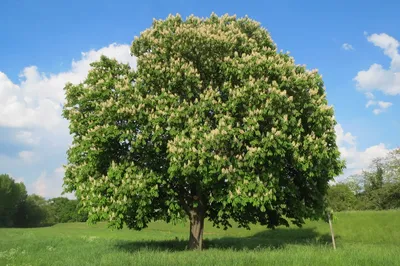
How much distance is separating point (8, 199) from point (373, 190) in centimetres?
10472

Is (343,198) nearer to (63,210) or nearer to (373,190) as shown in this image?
(373,190)

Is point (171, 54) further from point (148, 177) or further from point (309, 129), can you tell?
point (309, 129)

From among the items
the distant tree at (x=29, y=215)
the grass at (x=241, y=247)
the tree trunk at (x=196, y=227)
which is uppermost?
the distant tree at (x=29, y=215)

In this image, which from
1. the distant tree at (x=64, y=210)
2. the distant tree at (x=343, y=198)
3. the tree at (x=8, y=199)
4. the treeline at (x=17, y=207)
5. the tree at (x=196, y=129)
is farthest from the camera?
the distant tree at (x=64, y=210)

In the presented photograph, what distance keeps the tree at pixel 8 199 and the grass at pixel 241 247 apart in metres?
72.3

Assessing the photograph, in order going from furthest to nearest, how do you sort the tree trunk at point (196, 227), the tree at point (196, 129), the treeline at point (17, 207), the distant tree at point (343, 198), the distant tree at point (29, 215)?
the distant tree at point (29, 215)
the treeline at point (17, 207)
the distant tree at point (343, 198)
the tree trunk at point (196, 227)
the tree at point (196, 129)

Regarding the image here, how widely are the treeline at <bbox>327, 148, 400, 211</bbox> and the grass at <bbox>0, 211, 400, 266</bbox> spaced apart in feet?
102

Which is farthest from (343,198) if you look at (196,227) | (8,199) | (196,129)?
(8,199)

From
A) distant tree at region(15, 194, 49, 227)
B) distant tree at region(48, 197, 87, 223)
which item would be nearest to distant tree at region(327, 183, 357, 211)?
distant tree at region(15, 194, 49, 227)

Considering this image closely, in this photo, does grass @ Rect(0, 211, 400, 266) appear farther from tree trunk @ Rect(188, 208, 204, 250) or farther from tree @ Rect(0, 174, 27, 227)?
tree @ Rect(0, 174, 27, 227)

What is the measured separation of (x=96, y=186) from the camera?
19984 mm

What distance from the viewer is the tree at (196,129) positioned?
18.1 m

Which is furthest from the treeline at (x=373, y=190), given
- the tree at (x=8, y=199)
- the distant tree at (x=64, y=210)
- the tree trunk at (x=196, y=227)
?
the distant tree at (x=64, y=210)

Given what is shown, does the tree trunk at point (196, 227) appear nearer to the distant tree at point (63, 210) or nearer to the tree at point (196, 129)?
the tree at point (196, 129)
